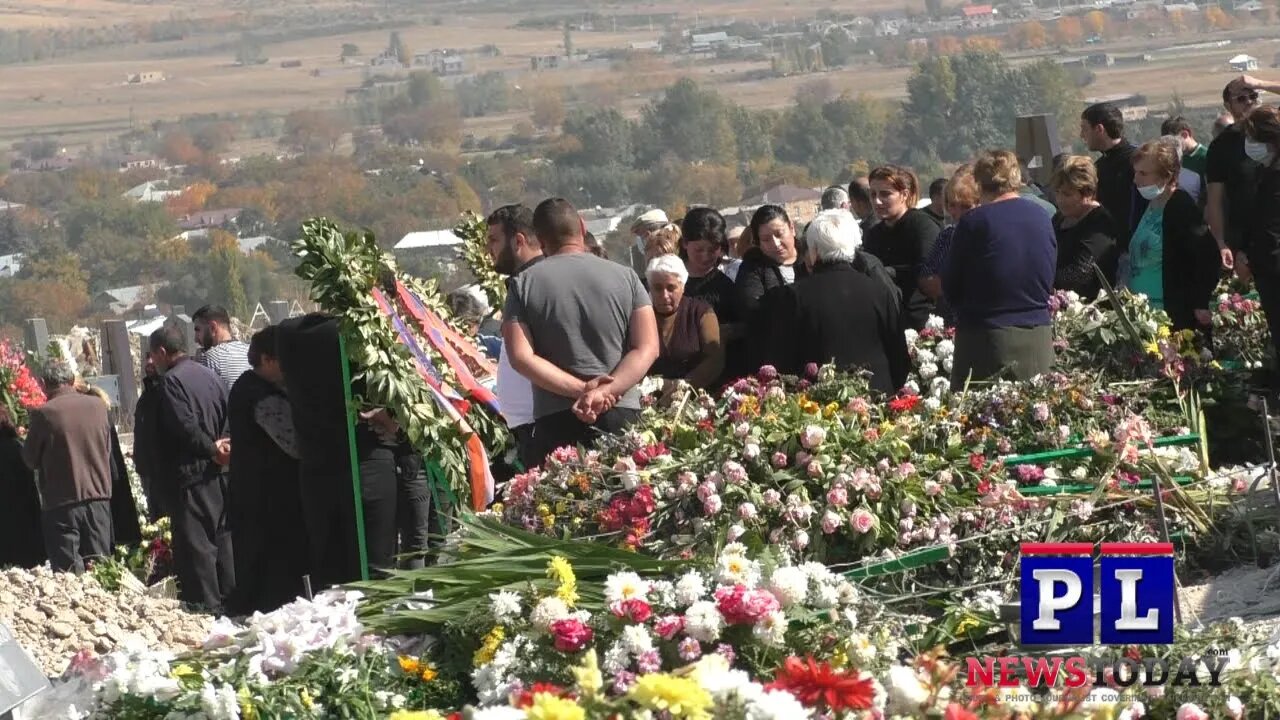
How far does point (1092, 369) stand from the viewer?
7.39 meters

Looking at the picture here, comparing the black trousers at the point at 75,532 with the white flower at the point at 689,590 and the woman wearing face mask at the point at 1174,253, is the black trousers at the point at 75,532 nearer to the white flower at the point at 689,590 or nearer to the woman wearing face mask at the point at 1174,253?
the woman wearing face mask at the point at 1174,253

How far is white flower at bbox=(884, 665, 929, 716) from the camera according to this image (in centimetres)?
369

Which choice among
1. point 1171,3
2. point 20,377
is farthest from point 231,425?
point 1171,3

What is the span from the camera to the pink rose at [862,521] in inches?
225

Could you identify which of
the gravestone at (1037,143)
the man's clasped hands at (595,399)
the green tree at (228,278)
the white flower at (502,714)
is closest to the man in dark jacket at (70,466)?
the man's clasped hands at (595,399)

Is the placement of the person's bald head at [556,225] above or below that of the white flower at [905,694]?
above

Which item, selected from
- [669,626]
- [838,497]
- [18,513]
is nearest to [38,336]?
[18,513]

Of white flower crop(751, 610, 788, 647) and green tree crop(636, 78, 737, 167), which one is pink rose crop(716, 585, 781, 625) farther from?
green tree crop(636, 78, 737, 167)

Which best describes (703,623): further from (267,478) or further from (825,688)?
(267,478)

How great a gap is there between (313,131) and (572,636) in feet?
399

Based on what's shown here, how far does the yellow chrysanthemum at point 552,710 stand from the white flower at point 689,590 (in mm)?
1210

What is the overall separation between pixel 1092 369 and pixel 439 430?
8.14 ft

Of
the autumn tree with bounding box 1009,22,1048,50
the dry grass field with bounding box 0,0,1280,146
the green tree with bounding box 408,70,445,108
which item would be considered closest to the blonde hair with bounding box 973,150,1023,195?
the dry grass field with bounding box 0,0,1280,146

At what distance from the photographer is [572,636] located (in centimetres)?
435
